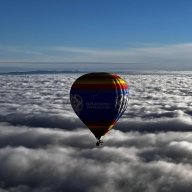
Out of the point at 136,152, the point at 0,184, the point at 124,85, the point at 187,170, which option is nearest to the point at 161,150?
the point at 136,152

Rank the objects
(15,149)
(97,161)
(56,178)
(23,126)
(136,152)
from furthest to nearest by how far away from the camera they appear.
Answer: (23,126) < (15,149) < (136,152) < (97,161) < (56,178)

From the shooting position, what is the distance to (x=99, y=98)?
43.3 metres

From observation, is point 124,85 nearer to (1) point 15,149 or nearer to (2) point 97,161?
(2) point 97,161

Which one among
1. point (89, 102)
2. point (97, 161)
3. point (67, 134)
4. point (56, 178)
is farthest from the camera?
point (67, 134)

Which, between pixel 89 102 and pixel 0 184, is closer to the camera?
pixel 89 102

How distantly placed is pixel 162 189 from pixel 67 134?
225 ft

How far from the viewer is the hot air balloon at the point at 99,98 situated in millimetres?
43250

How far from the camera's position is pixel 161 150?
15488 cm

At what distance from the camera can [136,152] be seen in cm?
15025

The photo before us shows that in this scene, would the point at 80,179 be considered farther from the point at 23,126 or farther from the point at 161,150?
the point at 23,126

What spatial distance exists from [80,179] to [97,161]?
14992 mm

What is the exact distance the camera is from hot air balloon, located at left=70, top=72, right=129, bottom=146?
43250 mm

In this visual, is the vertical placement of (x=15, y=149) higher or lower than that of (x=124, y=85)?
lower

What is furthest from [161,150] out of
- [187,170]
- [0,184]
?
[0,184]
